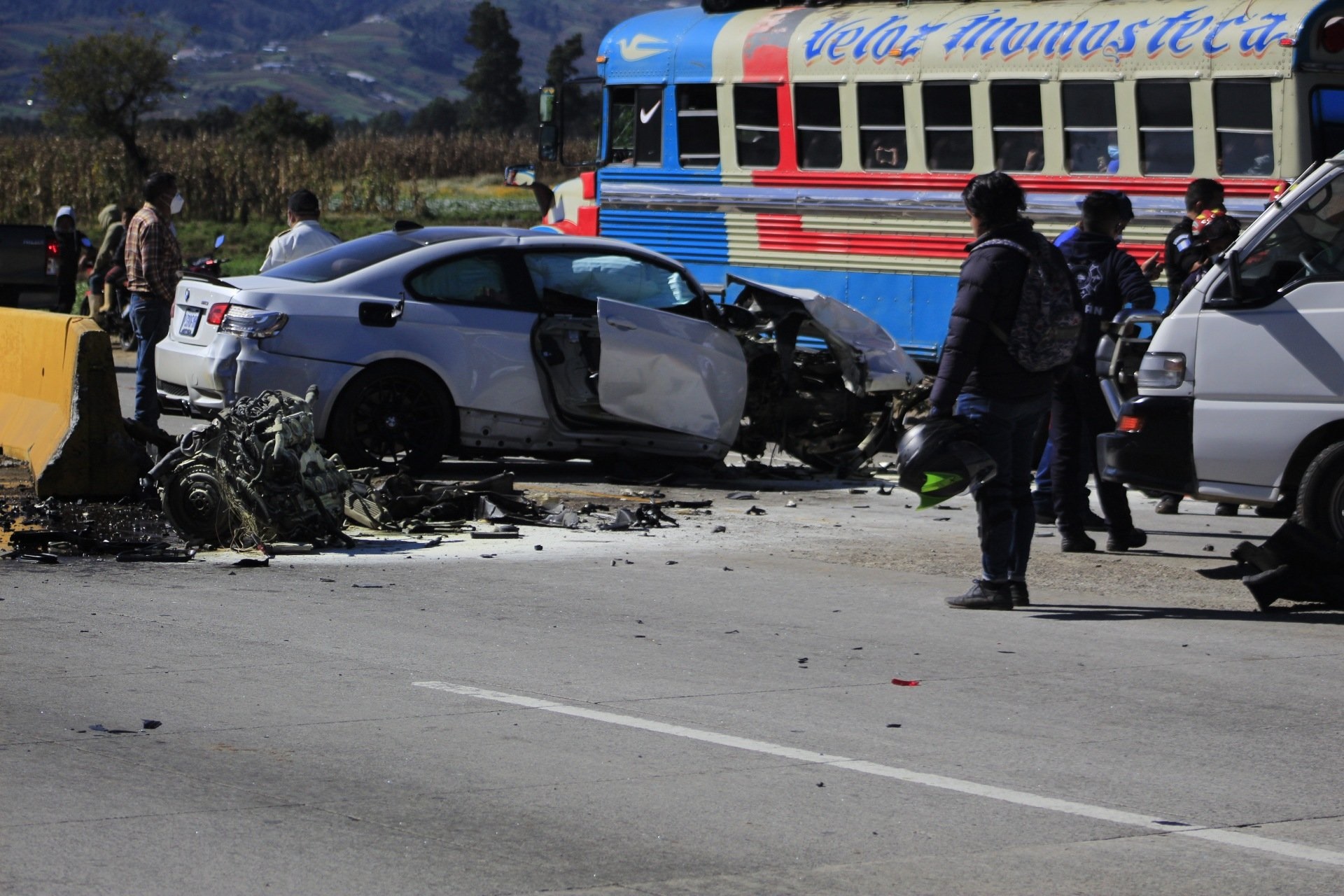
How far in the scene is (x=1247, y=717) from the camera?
6.67 metres

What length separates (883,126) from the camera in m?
17.5

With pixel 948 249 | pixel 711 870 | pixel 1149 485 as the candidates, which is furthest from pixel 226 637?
pixel 948 249

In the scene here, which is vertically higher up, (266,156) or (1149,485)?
Answer: (266,156)

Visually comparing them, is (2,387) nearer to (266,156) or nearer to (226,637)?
(226,637)

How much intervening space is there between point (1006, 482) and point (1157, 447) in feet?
3.99

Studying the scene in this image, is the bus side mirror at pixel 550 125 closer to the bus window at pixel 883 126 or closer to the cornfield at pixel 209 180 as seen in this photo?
the bus window at pixel 883 126

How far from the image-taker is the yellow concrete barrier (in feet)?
36.6

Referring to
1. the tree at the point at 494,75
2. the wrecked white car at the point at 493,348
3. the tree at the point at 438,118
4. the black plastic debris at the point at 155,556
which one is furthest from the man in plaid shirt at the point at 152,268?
the tree at the point at 438,118

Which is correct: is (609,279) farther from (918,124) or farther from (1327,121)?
(1327,121)

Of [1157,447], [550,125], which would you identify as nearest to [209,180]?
[550,125]

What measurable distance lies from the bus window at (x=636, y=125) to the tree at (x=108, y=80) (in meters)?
53.0

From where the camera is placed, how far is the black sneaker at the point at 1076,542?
1069 cm

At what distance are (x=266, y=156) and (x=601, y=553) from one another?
45.9 metres

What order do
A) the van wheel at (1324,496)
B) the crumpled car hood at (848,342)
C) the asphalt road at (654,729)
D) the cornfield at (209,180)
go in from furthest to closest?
the cornfield at (209,180) → the crumpled car hood at (848,342) → the van wheel at (1324,496) → the asphalt road at (654,729)
